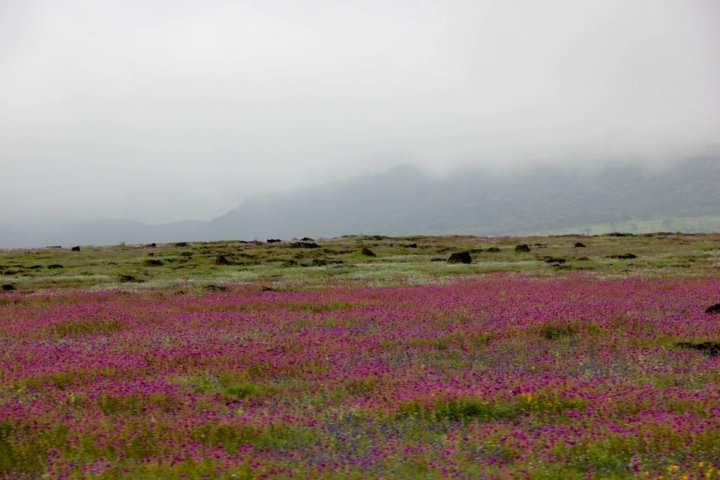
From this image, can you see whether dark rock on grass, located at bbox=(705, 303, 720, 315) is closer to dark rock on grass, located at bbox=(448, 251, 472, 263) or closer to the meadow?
the meadow

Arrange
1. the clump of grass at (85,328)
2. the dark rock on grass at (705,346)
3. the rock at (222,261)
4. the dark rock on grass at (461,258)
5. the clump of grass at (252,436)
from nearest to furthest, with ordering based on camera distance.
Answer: the clump of grass at (252,436)
the dark rock on grass at (705,346)
the clump of grass at (85,328)
the dark rock on grass at (461,258)
the rock at (222,261)

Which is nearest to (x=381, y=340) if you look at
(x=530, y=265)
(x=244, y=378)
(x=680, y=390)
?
(x=244, y=378)

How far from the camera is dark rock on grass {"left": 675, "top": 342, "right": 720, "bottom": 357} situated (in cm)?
1398

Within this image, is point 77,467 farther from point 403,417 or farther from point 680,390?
point 680,390

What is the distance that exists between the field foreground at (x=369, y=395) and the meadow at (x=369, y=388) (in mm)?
39

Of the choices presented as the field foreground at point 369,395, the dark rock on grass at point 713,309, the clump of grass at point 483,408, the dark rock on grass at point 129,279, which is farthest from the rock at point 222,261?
the clump of grass at point 483,408

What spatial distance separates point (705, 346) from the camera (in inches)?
568

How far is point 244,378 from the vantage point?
12.8 metres

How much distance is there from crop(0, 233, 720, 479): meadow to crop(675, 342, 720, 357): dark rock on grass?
47mm

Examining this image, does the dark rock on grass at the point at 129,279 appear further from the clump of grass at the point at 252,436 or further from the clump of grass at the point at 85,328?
the clump of grass at the point at 252,436

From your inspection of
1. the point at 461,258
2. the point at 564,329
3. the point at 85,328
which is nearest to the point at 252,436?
the point at 564,329

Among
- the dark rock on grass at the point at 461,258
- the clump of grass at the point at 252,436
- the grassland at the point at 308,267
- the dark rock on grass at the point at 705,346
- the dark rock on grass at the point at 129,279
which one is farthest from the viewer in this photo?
the dark rock on grass at the point at 461,258

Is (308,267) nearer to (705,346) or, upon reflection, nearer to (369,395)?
(705,346)

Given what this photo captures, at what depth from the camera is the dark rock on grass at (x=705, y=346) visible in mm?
13975
